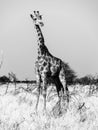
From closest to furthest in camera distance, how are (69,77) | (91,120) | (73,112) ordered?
(91,120) → (73,112) → (69,77)

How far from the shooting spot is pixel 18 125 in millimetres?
6105

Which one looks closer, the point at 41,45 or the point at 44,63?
the point at 44,63

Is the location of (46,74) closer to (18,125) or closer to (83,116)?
(83,116)

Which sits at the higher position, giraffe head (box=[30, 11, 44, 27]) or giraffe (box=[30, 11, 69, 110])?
giraffe head (box=[30, 11, 44, 27])

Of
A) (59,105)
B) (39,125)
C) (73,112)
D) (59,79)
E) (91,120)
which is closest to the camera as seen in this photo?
→ (39,125)

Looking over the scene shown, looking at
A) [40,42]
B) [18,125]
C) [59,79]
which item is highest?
[40,42]

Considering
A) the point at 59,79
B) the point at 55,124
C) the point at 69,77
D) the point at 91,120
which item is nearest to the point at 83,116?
the point at 91,120

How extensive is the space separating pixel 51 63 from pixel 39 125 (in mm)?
2615

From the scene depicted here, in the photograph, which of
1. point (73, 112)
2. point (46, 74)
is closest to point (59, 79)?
point (46, 74)

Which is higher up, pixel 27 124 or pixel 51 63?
pixel 51 63

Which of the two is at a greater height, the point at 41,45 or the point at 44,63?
the point at 41,45

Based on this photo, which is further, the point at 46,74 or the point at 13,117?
the point at 46,74

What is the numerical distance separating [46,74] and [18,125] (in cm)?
244

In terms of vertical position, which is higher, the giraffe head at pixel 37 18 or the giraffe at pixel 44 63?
the giraffe head at pixel 37 18
